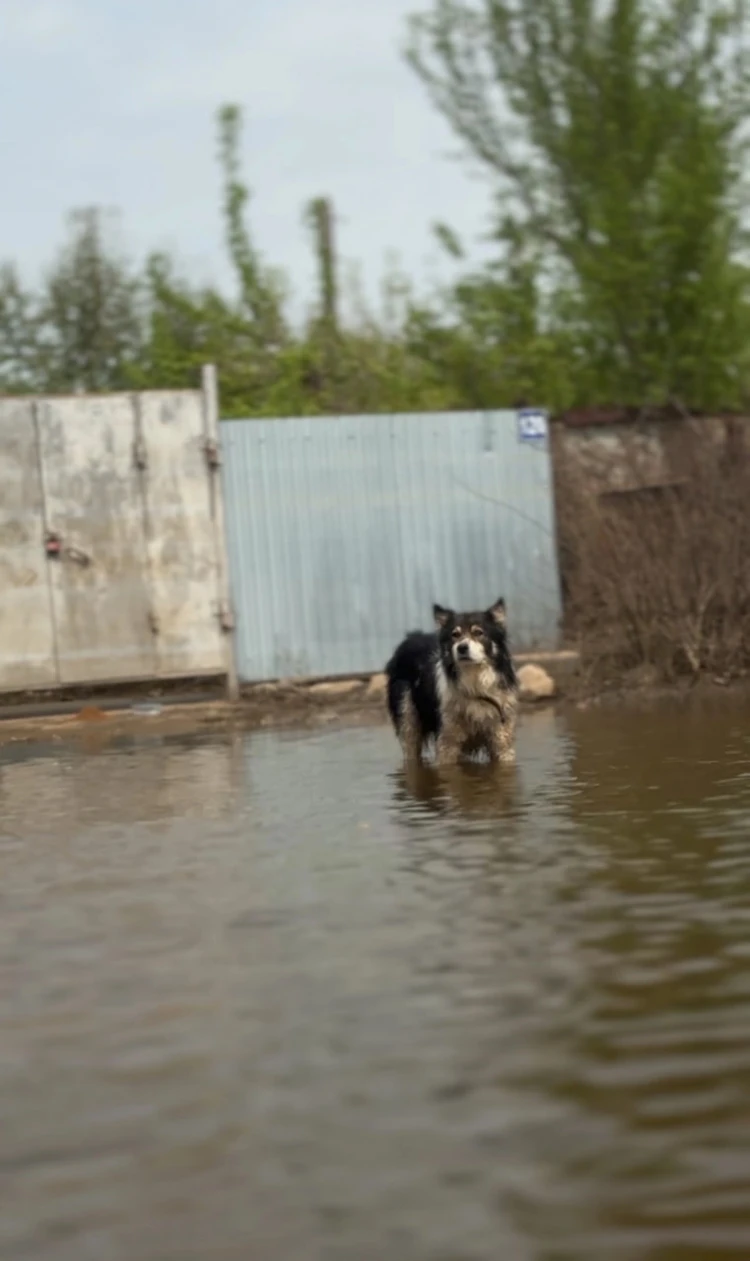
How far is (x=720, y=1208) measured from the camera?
352cm

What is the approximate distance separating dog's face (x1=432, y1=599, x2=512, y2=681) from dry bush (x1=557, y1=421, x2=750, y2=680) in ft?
13.4

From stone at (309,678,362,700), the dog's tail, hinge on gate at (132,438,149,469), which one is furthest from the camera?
stone at (309,678,362,700)

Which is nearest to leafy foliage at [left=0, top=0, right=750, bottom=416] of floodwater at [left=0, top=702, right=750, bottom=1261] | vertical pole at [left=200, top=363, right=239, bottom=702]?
vertical pole at [left=200, top=363, right=239, bottom=702]

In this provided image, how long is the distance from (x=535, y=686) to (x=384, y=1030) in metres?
10.9

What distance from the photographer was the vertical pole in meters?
16.2

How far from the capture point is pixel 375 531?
16.7 m

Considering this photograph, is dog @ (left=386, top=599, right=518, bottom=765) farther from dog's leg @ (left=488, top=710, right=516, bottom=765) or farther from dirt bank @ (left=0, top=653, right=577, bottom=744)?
dirt bank @ (left=0, top=653, right=577, bottom=744)

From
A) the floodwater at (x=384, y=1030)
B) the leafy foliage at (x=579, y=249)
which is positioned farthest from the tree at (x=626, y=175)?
the floodwater at (x=384, y=1030)

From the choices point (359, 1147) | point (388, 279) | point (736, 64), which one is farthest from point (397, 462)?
point (359, 1147)

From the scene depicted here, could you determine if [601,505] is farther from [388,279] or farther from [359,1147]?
[359,1147]

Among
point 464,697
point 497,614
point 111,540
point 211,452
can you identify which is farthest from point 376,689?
point 464,697

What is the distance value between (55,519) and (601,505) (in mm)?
4616

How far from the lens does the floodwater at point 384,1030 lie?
358 centimetres

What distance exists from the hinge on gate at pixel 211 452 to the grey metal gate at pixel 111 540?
1 centimetres
